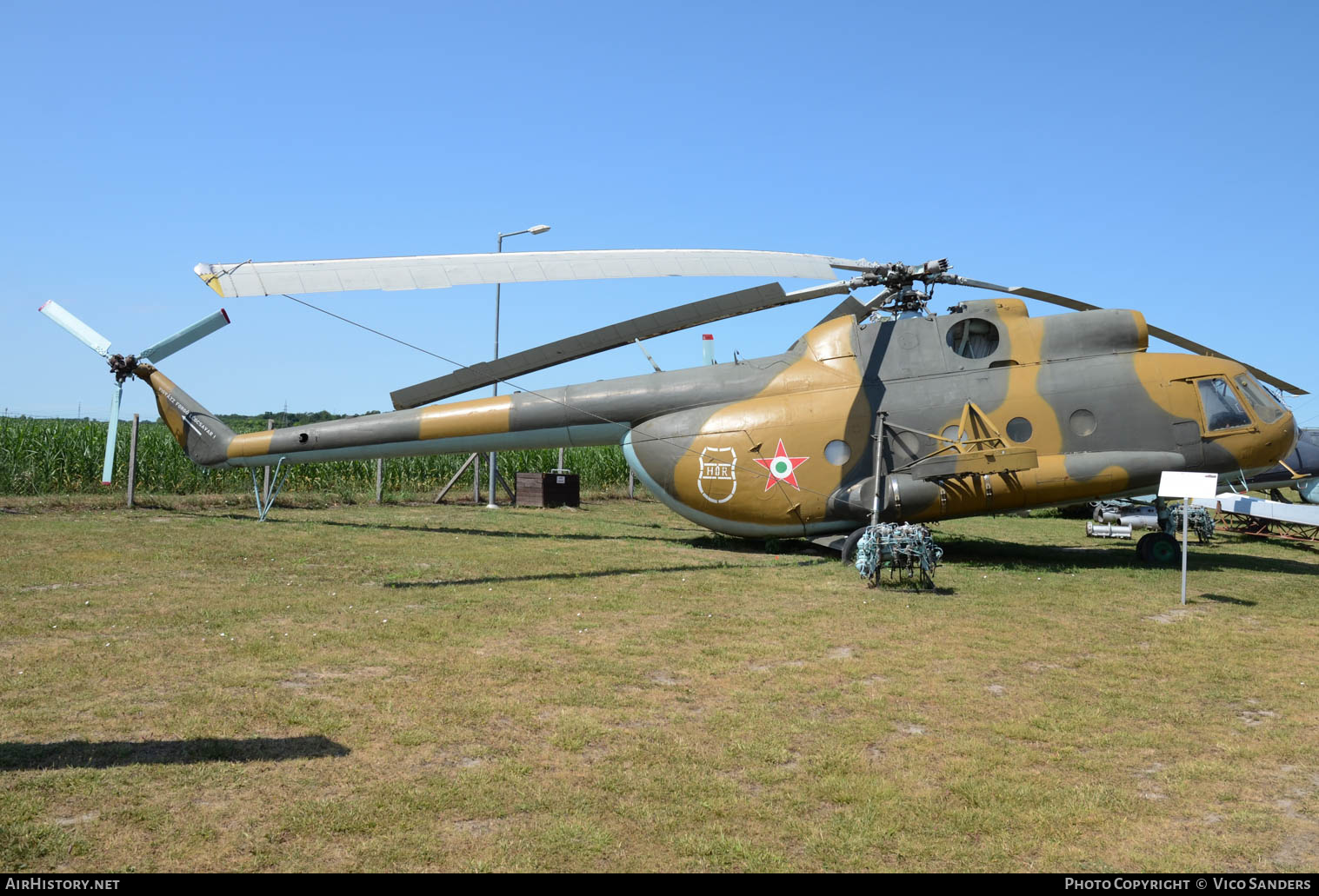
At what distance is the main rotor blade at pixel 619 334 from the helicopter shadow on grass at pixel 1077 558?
574 cm

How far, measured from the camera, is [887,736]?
598 cm

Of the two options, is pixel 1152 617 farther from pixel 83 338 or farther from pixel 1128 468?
A: pixel 83 338

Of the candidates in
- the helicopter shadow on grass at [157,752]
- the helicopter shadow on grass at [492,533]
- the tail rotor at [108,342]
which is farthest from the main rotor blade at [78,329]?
the helicopter shadow on grass at [157,752]

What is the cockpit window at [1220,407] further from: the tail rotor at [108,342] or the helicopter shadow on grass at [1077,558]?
the tail rotor at [108,342]

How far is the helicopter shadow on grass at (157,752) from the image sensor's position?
501cm

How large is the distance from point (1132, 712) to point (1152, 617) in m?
4.30

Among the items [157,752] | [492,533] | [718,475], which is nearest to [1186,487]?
[718,475]

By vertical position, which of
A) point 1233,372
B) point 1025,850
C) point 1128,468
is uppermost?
point 1233,372

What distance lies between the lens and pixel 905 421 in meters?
14.4

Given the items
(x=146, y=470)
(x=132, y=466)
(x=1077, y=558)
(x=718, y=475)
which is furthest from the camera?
(x=146, y=470)

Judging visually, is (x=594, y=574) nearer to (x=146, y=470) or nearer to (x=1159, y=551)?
(x=1159, y=551)

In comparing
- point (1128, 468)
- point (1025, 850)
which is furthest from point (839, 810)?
point (1128, 468)

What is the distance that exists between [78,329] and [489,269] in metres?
13.0

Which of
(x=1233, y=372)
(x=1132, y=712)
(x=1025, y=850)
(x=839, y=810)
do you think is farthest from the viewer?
(x=1233, y=372)
